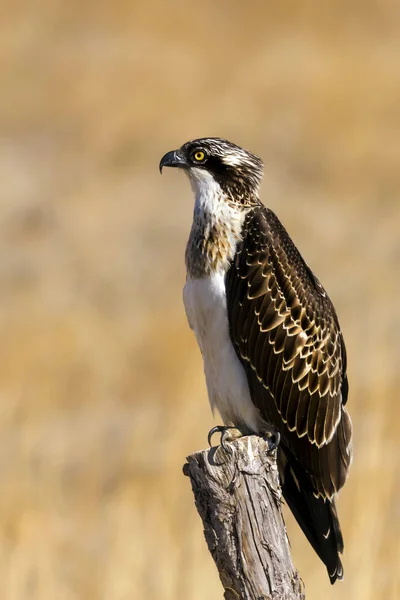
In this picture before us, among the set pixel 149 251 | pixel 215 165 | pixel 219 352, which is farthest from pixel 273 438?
pixel 149 251

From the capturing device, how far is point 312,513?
6039 millimetres

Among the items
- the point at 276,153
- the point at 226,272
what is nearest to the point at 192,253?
the point at 226,272

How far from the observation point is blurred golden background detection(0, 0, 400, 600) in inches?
291

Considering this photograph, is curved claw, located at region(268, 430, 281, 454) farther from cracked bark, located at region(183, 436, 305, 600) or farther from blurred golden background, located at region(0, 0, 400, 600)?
cracked bark, located at region(183, 436, 305, 600)

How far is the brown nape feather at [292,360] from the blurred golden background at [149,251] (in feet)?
2.13

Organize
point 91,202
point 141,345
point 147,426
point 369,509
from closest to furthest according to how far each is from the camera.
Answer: point 369,509
point 147,426
point 141,345
point 91,202

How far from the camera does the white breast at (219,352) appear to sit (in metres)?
6.08

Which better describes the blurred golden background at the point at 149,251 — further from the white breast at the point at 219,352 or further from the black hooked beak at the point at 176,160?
the black hooked beak at the point at 176,160

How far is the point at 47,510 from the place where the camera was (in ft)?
27.3

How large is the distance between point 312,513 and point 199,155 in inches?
71.6

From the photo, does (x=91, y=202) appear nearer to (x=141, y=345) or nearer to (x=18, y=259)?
(x=18, y=259)

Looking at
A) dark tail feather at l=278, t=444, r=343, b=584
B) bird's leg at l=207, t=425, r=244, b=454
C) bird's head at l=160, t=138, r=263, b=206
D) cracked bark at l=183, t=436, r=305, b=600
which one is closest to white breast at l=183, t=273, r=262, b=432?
bird's leg at l=207, t=425, r=244, b=454

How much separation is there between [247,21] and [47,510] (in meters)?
18.5

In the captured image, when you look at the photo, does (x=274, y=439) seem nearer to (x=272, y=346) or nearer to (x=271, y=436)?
(x=271, y=436)
